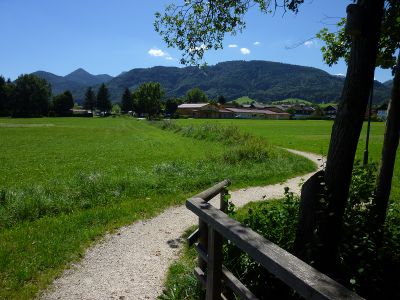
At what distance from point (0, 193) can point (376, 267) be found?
9.25 metres

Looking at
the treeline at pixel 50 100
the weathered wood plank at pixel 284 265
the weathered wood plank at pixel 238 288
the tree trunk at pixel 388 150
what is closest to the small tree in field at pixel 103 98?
the treeline at pixel 50 100

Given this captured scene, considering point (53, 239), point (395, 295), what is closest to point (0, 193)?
point (53, 239)

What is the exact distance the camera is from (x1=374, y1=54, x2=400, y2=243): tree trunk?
5023 mm

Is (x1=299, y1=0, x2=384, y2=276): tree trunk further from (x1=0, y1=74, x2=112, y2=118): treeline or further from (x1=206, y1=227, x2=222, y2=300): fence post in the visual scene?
(x1=0, y1=74, x2=112, y2=118): treeline

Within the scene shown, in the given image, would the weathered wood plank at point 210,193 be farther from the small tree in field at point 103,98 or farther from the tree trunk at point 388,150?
the small tree in field at point 103,98

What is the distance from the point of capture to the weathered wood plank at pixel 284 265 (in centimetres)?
205

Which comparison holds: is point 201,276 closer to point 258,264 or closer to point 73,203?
point 258,264

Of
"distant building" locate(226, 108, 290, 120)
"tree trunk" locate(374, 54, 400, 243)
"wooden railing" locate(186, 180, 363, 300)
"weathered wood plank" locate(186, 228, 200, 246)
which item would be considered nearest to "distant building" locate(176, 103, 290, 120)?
"distant building" locate(226, 108, 290, 120)

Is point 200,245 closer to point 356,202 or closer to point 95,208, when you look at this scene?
point 356,202

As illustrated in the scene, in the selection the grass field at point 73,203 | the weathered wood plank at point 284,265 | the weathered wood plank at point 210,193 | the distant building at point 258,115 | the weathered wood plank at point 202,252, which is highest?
the weathered wood plank at point 284,265

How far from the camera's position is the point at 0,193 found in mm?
9711

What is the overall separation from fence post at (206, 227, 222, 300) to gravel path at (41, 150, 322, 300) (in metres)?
1.74

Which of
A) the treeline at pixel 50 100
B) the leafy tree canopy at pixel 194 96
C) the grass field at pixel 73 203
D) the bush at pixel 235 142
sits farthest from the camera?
the leafy tree canopy at pixel 194 96

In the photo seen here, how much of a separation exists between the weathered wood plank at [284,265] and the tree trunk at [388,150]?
2.66 metres
